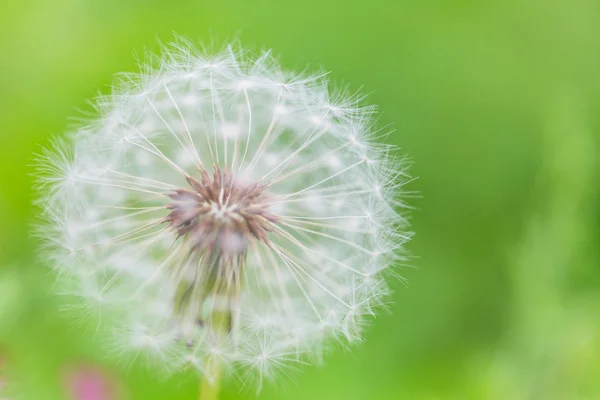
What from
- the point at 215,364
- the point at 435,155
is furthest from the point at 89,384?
the point at 435,155

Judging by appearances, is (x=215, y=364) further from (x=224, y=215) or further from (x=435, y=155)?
(x=435, y=155)

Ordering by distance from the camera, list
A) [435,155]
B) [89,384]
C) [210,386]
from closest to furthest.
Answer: [210,386] < [89,384] < [435,155]

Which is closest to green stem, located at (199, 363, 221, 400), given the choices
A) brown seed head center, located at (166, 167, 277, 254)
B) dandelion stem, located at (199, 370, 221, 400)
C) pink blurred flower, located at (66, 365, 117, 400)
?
dandelion stem, located at (199, 370, 221, 400)

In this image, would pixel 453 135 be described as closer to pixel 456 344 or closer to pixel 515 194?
pixel 515 194

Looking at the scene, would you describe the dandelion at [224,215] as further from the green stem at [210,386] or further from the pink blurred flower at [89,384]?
the pink blurred flower at [89,384]

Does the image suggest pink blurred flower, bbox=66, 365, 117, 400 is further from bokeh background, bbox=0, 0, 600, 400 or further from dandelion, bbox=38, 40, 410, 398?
dandelion, bbox=38, 40, 410, 398

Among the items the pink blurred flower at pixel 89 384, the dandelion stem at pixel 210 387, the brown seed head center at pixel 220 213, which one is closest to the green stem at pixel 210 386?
the dandelion stem at pixel 210 387
